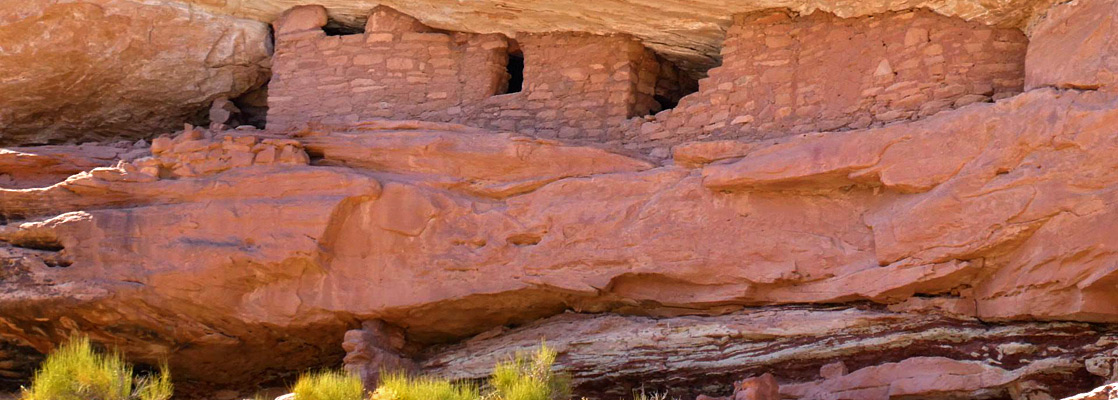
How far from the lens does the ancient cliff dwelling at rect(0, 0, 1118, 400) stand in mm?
7355

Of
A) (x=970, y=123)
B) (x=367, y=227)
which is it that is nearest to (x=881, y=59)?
(x=970, y=123)

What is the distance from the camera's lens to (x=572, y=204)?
27.9ft

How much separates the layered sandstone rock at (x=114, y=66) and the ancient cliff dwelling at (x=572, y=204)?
0.02 meters

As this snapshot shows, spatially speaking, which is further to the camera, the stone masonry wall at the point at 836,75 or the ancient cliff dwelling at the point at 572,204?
the stone masonry wall at the point at 836,75

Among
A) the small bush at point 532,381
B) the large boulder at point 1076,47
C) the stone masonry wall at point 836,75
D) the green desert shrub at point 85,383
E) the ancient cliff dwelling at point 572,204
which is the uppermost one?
the large boulder at point 1076,47

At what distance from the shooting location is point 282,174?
8867 mm

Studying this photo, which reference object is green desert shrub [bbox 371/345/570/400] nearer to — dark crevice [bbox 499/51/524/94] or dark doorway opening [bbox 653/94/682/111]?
dark doorway opening [bbox 653/94/682/111]

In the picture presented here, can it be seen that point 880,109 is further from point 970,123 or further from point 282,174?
point 282,174

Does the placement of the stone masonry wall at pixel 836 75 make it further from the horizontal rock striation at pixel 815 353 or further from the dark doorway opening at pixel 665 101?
the horizontal rock striation at pixel 815 353

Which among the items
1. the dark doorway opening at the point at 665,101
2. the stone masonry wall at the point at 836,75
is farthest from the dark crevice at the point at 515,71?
the stone masonry wall at the point at 836,75

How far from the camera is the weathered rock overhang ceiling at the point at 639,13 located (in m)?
8.13

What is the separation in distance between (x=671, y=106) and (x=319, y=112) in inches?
95.8

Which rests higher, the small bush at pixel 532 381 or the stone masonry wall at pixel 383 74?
the stone masonry wall at pixel 383 74

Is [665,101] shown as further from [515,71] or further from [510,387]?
[510,387]
